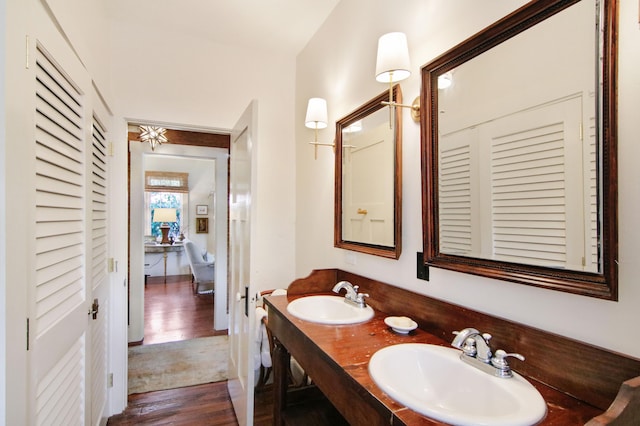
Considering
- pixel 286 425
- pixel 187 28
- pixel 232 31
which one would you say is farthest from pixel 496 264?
pixel 187 28

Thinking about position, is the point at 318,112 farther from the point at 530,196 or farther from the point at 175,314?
the point at 175,314

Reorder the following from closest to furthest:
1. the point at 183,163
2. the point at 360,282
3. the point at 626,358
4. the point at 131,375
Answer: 1. the point at 626,358
2. the point at 360,282
3. the point at 131,375
4. the point at 183,163

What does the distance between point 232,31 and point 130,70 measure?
0.78 metres

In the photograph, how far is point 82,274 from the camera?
1515 millimetres

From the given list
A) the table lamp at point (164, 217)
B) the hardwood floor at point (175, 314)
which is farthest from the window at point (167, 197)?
the hardwood floor at point (175, 314)

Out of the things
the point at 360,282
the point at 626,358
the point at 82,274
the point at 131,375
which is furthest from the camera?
the point at 131,375

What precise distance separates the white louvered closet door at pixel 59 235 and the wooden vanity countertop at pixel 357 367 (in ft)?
2.80

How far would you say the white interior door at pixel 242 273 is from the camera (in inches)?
78.0

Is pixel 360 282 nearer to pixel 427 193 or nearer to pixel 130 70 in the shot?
pixel 427 193

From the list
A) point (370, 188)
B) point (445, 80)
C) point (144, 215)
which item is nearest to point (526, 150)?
point (445, 80)

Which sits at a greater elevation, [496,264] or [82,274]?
[496,264]

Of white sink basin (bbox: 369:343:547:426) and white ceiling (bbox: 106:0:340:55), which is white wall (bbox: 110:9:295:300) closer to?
white ceiling (bbox: 106:0:340:55)

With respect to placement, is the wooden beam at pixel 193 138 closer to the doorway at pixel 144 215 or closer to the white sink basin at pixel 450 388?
the doorway at pixel 144 215

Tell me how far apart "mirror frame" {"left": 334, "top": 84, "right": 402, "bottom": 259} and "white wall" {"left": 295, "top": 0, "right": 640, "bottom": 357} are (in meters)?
0.03
